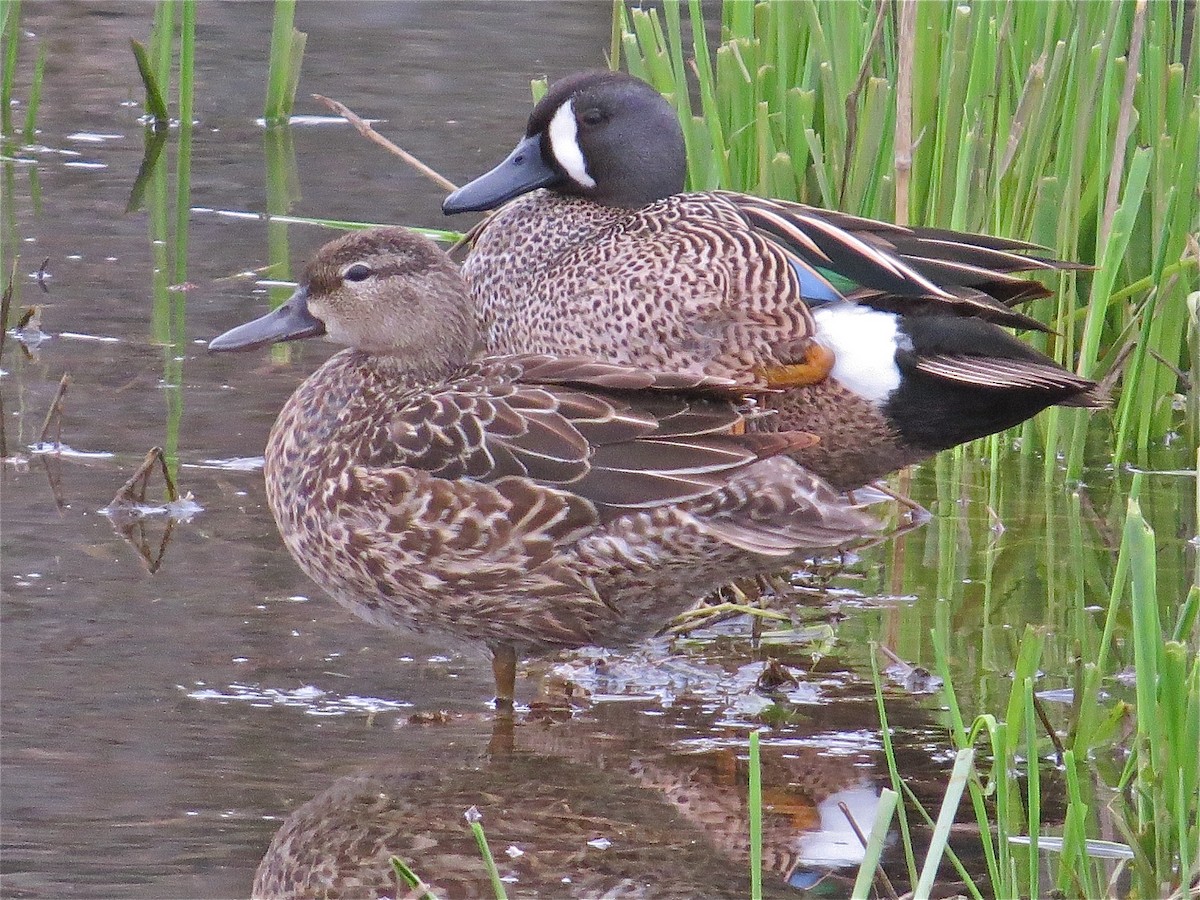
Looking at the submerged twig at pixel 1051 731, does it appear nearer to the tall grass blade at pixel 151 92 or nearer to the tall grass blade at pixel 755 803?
the tall grass blade at pixel 755 803

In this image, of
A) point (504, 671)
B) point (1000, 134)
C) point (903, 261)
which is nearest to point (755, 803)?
point (504, 671)

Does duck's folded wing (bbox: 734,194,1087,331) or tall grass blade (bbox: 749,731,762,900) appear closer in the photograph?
tall grass blade (bbox: 749,731,762,900)

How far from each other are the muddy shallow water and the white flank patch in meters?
0.50

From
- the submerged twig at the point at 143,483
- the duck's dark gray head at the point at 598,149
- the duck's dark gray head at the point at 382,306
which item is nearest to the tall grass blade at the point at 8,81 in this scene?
the duck's dark gray head at the point at 598,149

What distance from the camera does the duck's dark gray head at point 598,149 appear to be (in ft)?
16.3

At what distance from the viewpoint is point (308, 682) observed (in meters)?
3.85

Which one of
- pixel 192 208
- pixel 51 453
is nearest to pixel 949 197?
pixel 51 453

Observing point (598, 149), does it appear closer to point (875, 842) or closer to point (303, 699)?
point (303, 699)

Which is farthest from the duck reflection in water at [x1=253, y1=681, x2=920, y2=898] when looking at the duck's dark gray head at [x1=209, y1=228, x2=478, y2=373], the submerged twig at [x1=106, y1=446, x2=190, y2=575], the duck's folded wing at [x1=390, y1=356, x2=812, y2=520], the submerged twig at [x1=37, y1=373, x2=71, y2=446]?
the submerged twig at [x1=37, y1=373, x2=71, y2=446]

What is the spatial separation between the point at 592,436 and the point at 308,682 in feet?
2.50

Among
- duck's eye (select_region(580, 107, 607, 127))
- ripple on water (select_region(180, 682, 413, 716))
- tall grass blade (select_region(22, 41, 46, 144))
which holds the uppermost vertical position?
duck's eye (select_region(580, 107, 607, 127))

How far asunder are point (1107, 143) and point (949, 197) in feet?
1.49

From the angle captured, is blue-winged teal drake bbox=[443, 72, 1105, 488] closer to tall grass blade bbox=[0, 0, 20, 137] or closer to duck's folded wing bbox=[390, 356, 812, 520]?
duck's folded wing bbox=[390, 356, 812, 520]

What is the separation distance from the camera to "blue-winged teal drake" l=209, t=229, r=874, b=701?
12.3 feet
